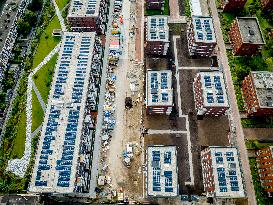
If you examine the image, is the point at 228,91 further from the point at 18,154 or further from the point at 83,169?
the point at 18,154

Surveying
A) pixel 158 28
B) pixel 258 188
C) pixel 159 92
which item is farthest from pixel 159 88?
pixel 258 188

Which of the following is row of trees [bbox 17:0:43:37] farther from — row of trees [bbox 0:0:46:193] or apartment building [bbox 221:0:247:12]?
apartment building [bbox 221:0:247:12]

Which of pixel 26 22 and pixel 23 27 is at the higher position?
pixel 26 22

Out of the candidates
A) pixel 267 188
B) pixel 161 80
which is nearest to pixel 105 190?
pixel 161 80

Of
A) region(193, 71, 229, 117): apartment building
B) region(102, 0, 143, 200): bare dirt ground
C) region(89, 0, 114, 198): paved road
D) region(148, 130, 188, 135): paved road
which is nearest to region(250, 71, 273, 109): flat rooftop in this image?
region(193, 71, 229, 117): apartment building

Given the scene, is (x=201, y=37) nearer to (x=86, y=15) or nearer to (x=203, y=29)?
(x=203, y=29)

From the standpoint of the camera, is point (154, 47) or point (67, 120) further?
point (154, 47)

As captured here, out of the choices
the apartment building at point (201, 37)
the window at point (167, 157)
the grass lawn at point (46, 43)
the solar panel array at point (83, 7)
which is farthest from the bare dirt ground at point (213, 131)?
the grass lawn at point (46, 43)
